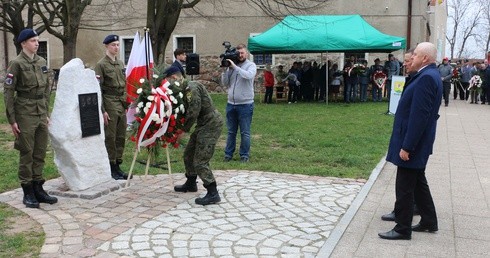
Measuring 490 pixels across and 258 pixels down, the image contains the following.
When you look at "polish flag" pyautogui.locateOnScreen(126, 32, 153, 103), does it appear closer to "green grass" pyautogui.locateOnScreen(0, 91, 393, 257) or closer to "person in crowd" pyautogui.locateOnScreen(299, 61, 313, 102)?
"green grass" pyautogui.locateOnScreen(0, 91, 393, 257)

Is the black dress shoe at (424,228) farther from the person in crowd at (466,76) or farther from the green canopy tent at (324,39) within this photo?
the person in crowd at (466,76)

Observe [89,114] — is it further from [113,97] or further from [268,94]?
[268,94]

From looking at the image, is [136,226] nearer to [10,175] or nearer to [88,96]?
[88,96]

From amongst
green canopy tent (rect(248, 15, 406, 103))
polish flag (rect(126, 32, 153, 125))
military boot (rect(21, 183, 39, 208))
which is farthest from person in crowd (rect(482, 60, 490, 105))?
military boot (rect(21, 183, 39, 208))

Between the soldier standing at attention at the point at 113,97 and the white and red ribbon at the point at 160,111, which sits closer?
the white and red ribbon at the point at 160,111

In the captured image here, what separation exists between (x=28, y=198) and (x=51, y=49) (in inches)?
937

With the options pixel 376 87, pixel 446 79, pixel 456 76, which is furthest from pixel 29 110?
pixel 456 76

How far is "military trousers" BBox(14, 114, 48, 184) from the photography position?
6.08 metres

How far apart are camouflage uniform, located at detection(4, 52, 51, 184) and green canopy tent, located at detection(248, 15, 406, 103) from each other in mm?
13959

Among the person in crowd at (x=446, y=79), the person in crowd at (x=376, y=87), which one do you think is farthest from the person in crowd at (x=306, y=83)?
the person in crowd at (x=446, y=79)

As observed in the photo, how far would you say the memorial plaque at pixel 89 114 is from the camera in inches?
265

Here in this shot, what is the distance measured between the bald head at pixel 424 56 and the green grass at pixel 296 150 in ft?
10.3

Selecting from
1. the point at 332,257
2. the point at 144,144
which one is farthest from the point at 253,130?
the point at 332,257

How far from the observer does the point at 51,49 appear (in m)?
28.2
